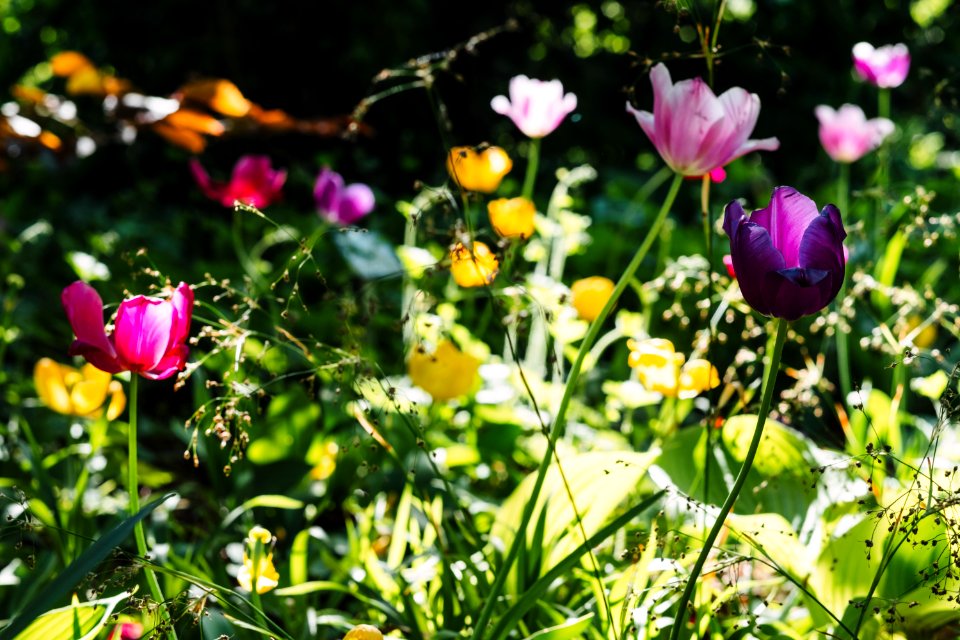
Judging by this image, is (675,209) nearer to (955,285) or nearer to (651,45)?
(651,45)

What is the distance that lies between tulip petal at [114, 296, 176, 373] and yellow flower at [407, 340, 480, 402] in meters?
0.60

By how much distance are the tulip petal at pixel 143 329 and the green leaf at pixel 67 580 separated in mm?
205

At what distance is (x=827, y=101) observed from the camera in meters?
3.72

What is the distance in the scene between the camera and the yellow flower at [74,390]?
1.42 m

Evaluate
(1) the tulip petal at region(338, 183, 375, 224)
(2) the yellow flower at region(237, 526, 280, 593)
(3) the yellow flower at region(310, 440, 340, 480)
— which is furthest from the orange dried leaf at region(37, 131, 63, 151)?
(2) the yellow flower at region(237, 526, 280, 593)

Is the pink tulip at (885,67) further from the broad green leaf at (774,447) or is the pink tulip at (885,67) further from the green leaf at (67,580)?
the green leaf at (67,580)

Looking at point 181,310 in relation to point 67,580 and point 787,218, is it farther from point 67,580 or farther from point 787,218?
point 787,218

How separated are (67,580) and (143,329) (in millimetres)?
287

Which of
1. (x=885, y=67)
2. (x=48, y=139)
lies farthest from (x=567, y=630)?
(x=48, y=139)

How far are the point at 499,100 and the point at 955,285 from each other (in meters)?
1.51

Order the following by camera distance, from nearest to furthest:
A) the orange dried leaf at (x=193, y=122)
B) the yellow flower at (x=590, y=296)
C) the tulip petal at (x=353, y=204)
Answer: the yellow flower at (x=590, y=296)
the tulip petal at (x=353, y=204)
the orange dried leaf at (x=193, y=122)

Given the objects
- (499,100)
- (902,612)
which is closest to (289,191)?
(499,100)

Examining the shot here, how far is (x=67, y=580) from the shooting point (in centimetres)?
64

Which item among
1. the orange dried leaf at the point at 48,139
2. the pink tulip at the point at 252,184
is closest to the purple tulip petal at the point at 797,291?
the pink tulip at the point at 252,184
